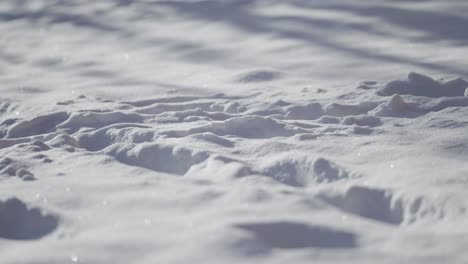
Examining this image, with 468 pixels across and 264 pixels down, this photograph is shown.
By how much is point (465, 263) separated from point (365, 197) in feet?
1.50

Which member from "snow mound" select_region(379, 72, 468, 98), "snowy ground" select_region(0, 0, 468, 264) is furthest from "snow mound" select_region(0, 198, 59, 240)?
"snow mound" select_region(379, 72, 468, 98)

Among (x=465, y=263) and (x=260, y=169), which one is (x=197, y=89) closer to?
(x=260, y=169)

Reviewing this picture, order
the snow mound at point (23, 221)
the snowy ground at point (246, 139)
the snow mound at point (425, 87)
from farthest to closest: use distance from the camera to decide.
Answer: the snow mound at point (425, 87) < the snow mound at point (23, 221) < the snowy ground at point (246, 139)

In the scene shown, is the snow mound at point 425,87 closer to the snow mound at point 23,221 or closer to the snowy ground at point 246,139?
the snowy ground at point 246,139

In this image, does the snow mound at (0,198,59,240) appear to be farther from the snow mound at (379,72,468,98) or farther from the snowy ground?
the snow mound at (379,72,468,98)

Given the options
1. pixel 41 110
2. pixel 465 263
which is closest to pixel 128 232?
pixel 465 263

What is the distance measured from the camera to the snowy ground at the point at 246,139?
1.65m

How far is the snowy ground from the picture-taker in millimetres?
1654

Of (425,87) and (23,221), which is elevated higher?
(425,87)

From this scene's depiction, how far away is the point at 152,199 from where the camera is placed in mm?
1923

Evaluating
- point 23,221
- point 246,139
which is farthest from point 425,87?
point 23,221

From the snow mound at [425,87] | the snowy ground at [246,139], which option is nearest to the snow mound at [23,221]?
the snowy ground at [246,139]

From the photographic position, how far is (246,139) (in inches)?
101

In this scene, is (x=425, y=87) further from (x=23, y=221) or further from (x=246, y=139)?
(x=23, y=221)
